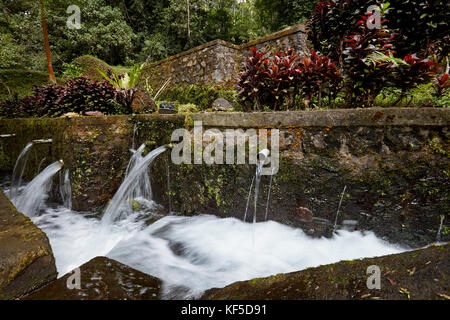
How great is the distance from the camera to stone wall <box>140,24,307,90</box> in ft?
17.6

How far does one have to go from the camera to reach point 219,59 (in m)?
6.18

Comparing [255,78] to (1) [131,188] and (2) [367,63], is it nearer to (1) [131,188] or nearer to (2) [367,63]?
(2) [367,63]

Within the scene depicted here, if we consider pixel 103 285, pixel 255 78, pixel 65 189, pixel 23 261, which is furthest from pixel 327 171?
pixel 65 189

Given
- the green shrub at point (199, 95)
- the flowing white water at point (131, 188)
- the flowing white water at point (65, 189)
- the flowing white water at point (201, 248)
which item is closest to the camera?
the flowing white water at point (201, 248)

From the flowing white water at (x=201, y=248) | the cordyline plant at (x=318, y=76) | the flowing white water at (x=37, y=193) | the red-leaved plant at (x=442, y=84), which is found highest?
the cordyline plant at (x=318, y=76)

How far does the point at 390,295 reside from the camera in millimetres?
994

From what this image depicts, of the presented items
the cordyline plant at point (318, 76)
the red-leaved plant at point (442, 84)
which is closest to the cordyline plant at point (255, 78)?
the cordyline plant at point (318, 76)

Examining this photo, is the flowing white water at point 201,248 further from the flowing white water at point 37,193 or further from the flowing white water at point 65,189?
the flowing white water at point 37,193

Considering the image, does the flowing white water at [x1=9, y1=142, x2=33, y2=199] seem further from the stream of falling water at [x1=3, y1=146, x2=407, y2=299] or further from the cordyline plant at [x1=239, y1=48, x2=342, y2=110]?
the cordyline plant at [x1=239, y1=48, x2=342, y2=110]

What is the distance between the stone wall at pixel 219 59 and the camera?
5.35 metres
